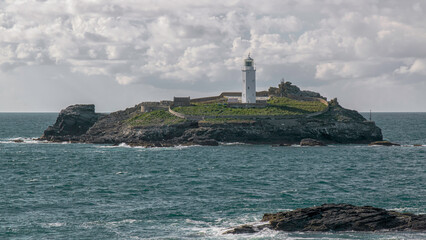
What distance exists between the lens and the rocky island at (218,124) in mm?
115938

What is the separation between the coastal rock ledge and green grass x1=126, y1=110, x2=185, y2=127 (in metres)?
79.0

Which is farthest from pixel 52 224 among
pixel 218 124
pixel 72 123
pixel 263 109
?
pixel 72 123

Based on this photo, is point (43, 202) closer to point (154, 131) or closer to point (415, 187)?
point (415, 187)

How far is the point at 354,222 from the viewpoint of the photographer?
137 feet

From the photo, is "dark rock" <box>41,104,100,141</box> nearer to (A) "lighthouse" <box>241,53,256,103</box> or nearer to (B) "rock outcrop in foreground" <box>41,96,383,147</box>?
(B) "rock outcrop in foreground" <box>41,96,383,147</box>

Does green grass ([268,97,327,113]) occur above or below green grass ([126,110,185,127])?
above

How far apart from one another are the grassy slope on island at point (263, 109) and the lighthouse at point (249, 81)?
539 centimetres

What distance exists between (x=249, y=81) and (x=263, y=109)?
987cm

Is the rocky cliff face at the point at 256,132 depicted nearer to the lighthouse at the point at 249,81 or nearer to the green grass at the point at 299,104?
the green grass at the point at 299,104

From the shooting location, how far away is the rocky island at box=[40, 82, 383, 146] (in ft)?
380

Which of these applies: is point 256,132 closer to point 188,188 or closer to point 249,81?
point 249,81

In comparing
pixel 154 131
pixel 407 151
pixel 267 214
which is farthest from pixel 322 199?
pixel 154 131

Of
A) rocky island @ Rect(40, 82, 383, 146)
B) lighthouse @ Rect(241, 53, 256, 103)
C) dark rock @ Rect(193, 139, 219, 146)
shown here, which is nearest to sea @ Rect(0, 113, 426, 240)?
dark rock @ Rect(193, 139, 219, 146)

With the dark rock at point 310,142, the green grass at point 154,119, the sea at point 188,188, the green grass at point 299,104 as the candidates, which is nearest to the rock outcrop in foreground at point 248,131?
the green grass at point 154,119
